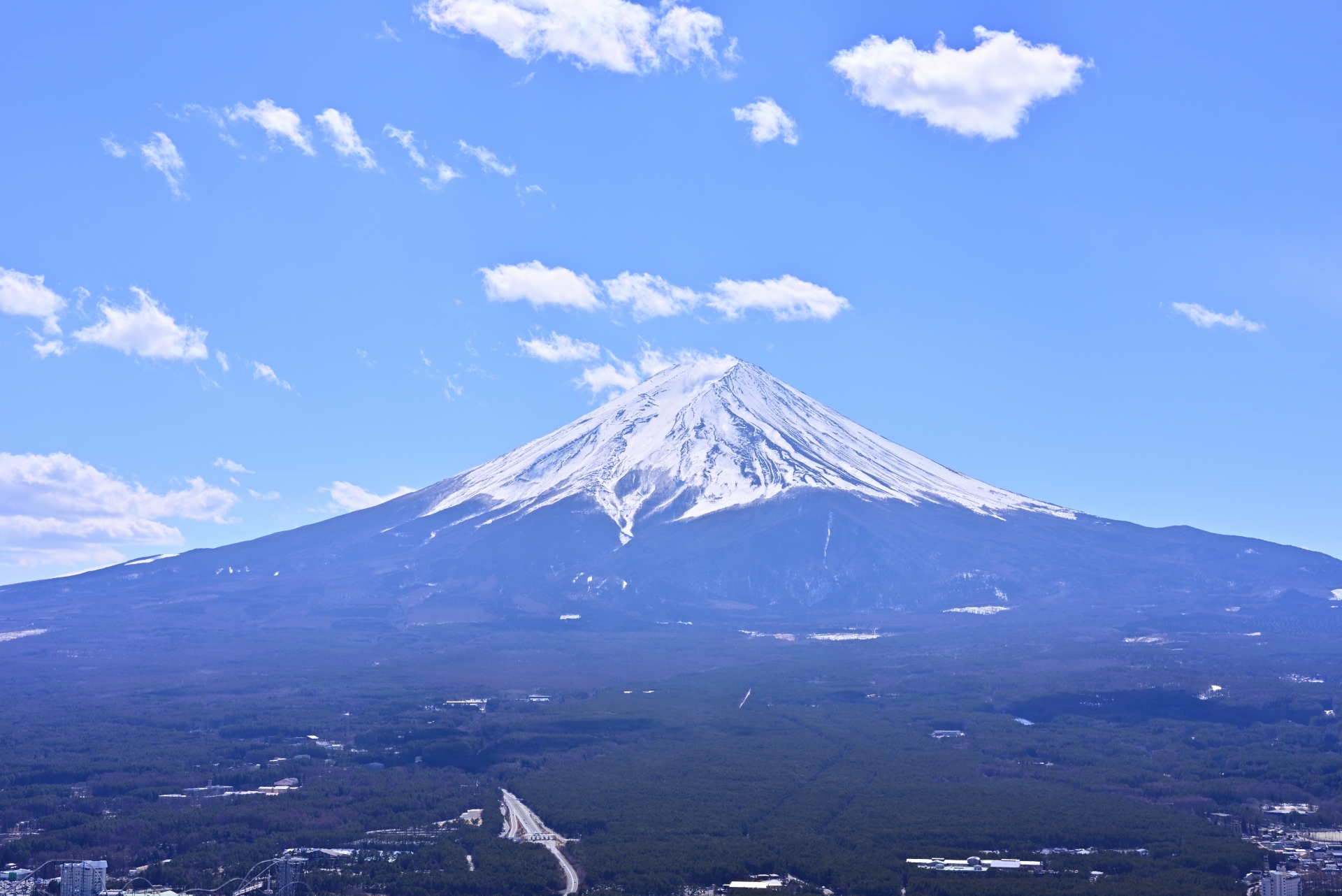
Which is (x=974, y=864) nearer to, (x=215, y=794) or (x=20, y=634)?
(x=215, y=794)

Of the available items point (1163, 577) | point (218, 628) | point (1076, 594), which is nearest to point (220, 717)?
point (218, 628)

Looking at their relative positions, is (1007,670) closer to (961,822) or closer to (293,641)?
(961,822)

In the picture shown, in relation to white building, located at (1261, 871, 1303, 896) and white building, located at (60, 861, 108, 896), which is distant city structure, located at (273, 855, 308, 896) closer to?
white building, located at (60, 861, 108, 896)

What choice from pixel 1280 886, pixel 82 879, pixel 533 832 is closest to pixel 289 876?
pixel 82 879

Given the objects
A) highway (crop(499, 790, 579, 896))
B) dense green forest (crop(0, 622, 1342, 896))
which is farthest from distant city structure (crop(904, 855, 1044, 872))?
highway (crop(499, 790, 579, 896))

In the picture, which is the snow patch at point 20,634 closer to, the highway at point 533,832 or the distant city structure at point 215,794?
the distant city structure at point 215,794

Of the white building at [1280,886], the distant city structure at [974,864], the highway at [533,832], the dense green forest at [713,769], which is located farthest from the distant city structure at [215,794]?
the white building at [1280,886]
